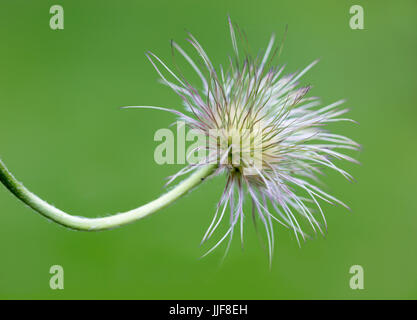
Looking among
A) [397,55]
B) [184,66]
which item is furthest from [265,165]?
[397,55]

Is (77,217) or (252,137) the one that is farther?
(252,137)

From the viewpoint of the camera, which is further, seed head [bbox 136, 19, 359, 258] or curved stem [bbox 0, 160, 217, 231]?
seed head [bbox 136, 19, 359, 258]

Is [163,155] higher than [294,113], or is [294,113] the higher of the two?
[294,113]

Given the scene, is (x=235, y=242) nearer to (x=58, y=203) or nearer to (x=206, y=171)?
(x=58, y=203)

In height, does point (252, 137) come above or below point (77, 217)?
above

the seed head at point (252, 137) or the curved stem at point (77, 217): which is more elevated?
the seed head at point (252, 137)

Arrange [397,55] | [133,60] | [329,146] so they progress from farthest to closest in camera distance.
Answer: [397,55] < [133,60] < [329,146]

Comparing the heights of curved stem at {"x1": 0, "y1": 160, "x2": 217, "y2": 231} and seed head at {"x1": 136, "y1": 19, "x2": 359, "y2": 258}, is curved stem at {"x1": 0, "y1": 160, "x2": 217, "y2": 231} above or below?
below

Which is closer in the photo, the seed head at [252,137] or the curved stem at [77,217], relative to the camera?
the curved stem at [77,217]
